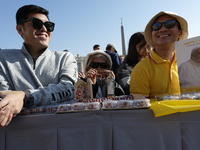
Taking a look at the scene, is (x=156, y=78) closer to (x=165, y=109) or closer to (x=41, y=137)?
(x=165, y=109)

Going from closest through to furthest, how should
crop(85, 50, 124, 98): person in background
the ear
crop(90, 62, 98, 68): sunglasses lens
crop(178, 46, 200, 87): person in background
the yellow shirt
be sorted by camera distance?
crop(178, 46, 200, 87): person in background
the yellow shirt
the ear
crop(85, 50, 124, 98): person in background
crop(90, 62, 98, 68): sunglasses lens

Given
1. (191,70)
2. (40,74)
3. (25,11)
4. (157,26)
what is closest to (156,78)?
(191,70)

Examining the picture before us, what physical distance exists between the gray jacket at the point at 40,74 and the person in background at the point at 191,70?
0.96m

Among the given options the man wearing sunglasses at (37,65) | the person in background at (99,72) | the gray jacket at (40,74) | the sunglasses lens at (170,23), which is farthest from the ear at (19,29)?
the sunglasses lens at (170,23)

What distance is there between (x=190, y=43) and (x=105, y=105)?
83cm

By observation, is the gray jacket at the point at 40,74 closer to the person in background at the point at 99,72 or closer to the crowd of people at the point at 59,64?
the crowd of people at the point at 59,64

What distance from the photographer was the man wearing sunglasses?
133cm

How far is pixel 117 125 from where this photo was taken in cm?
94

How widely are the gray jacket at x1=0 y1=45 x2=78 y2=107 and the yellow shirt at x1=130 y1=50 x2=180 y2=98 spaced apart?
2.08ft

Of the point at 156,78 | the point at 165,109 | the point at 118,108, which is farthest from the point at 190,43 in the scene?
the point at 118,108

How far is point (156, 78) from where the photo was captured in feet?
4.93

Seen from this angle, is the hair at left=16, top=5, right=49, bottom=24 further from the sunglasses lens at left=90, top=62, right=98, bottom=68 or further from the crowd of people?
the sunglasses lens at left=90, top=62, right=98, bottom=68

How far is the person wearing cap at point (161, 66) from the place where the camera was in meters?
1.48

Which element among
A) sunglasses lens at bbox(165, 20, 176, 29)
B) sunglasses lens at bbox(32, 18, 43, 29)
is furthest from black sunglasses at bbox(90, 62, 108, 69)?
sunglasses lens at bbox(165, 20, 176, 29)
